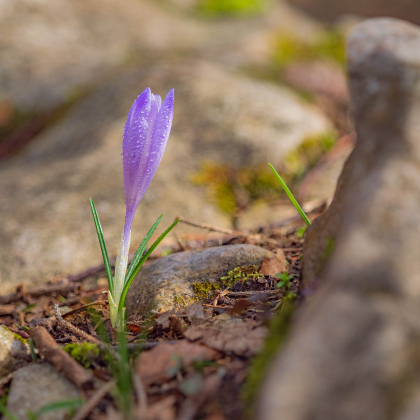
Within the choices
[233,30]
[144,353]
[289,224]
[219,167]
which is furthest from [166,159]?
[233,30]

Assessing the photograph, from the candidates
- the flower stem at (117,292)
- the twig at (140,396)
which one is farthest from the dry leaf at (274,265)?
the twig at (140,396)

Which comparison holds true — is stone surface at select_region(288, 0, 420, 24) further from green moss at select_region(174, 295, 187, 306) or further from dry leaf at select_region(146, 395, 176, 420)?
dry leaf at select_region(146, 395, 176, 420)

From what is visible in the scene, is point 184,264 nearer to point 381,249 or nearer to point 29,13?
point 381,249

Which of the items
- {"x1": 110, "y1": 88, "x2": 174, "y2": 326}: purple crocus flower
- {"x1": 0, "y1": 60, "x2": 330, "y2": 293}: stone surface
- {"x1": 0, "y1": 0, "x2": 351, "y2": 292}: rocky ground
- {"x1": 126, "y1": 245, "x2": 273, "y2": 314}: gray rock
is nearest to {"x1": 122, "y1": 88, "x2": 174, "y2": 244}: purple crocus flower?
{"x1": 110, "y1": 88, "x2": 174, "y2": 326}: purple crocus flower

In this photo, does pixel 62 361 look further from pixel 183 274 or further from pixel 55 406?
pixel 183 274

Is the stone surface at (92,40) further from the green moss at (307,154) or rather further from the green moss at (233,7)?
the green moss at (307,154)

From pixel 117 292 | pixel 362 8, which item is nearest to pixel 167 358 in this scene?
pixel 117 292
